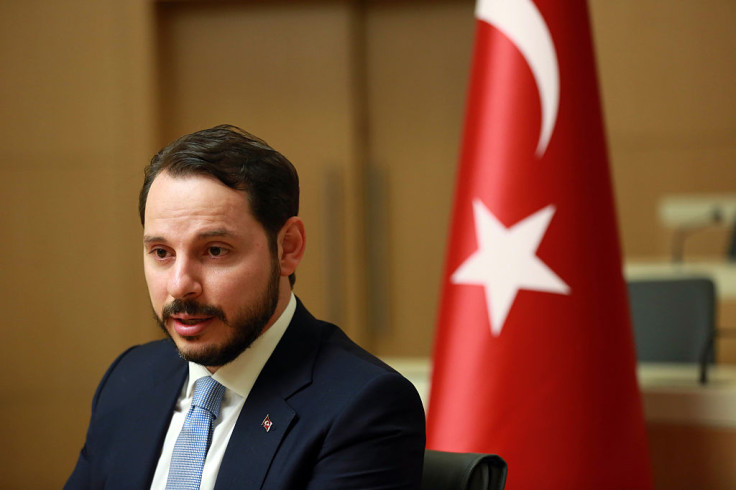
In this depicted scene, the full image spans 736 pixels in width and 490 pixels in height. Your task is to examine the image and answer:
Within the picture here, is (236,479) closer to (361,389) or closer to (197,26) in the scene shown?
(361,389)

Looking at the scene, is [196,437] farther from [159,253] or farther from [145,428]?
[159,253]

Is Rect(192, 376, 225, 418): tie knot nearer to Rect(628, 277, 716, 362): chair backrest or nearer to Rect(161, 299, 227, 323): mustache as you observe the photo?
Rect(161, 299, 227, 323): mustache

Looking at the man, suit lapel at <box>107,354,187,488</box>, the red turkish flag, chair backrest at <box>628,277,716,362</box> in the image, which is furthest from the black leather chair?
suit lapel at <box>107,354,187,488</box>

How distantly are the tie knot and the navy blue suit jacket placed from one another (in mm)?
63

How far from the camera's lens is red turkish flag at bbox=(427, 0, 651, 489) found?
6.61 ft

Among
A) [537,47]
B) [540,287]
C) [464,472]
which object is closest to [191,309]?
[464,472]

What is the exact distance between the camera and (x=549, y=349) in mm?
2047

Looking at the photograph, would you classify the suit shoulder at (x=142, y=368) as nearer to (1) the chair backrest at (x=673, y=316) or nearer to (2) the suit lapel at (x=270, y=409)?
(2) the suit lapel at (x=270, y=409)

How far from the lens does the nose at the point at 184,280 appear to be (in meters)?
1.40

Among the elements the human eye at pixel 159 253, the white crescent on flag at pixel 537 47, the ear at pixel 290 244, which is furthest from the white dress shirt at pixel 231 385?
the white crescent on flag at pixel 537 47

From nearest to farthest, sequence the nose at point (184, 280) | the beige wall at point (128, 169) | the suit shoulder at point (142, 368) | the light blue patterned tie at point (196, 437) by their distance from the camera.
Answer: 1. the nose at point (184, 280)
2. the light blue patterned tie at point (196, 437)
3. the suit shoulder at point (142, 368)
4. the beige wall at point (128, 169)

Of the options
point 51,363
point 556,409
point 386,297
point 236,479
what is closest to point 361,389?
point 236,479

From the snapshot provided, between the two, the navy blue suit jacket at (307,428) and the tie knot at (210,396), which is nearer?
the navy blue suit jacket at (307,428)

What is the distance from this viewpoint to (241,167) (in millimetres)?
1446
